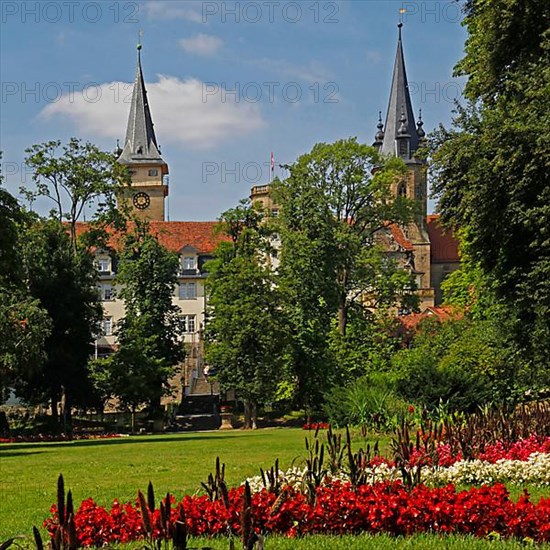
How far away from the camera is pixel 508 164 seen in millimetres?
18781

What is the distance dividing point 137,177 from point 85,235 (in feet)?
159

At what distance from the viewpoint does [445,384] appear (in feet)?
82.6

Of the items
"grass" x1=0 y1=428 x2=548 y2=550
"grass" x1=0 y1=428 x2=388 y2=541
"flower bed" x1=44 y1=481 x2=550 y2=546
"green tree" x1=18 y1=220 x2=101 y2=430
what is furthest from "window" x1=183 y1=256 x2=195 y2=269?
"flower bed" x1=44 y1=481 x2=550 y2=546

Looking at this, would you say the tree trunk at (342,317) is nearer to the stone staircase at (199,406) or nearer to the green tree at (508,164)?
the stone staircase at (199,406)

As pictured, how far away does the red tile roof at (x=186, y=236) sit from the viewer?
7881 centimetres

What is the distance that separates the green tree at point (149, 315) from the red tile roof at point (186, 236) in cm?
2449

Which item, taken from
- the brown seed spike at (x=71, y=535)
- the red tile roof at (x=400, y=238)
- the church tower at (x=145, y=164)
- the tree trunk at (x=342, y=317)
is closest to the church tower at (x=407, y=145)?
the red tile roof at (x=400, y=238)

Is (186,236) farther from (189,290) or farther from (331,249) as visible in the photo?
(331,249)

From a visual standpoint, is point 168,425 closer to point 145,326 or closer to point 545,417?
point 145,326

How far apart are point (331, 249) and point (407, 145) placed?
117ft

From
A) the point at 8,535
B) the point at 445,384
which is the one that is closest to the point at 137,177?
the point at 445,384

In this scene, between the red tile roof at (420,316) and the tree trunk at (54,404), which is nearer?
the tree trunk at (54,404)

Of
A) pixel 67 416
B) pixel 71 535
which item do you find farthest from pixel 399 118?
pixel 71 535

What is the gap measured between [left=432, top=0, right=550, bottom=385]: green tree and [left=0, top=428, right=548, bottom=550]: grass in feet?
16.0
